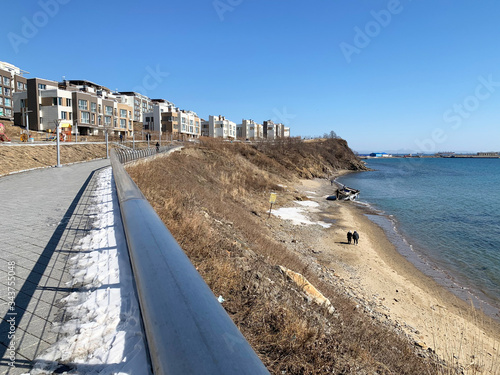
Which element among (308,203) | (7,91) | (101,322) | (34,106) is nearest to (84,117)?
(34,106)

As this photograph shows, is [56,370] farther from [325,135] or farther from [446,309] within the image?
[325,135]

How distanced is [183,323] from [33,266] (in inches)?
168

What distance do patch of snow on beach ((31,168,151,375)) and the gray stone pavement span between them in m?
0.14

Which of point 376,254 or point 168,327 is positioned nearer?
point 168,327

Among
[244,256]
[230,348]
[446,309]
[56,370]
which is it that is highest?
[230,348]

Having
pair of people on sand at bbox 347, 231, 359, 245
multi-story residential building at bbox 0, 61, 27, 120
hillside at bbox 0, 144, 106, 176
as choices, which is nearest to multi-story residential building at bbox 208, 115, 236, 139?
multi-story residential building at bbox 0, 61, 27, 120

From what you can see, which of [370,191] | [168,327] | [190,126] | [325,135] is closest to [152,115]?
[190,126]

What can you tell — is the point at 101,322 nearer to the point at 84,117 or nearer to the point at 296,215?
the point at 296,215

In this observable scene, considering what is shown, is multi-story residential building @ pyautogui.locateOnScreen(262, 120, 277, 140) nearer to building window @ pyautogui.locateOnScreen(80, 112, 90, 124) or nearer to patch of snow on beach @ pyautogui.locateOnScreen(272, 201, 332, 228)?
building window @ pyautogui.locateOnScreen(80, 112, 90, 124)

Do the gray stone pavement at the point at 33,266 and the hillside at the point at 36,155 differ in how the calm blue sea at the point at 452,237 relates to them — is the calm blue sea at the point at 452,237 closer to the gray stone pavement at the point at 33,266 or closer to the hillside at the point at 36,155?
the gray stone pavement at the point at 33,266

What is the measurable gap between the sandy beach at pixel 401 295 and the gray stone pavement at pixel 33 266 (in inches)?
250

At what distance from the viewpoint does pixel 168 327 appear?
1251 millimetres

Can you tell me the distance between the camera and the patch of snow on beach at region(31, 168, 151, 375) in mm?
2451

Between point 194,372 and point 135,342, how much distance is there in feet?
6.58
